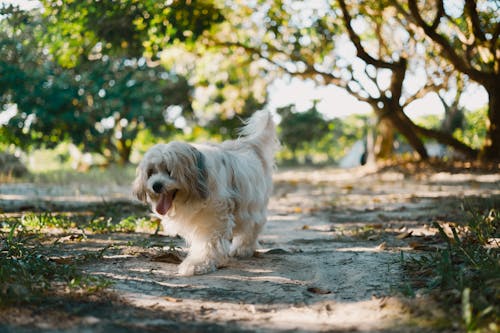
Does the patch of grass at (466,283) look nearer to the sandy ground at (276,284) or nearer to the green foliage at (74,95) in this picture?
the sandy ground at (276,284)

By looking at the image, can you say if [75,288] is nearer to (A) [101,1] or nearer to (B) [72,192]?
(A) [101,1]

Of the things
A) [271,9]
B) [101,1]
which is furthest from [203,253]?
[271,9]

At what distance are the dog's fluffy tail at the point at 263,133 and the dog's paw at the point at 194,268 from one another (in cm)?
173

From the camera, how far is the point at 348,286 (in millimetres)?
3748

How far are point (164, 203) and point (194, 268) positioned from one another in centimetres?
59

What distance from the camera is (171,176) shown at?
422 centimetres

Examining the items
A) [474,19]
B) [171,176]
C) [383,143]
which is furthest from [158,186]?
[383,143]

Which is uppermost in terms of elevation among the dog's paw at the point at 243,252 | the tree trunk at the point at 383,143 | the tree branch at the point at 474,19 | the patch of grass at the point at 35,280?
the tree branch at the point at 474,19

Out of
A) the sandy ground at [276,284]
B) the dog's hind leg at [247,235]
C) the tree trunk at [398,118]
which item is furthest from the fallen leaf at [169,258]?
the tree trunk at [398,118]

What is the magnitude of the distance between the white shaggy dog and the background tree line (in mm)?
3606

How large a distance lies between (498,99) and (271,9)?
5.99 meters

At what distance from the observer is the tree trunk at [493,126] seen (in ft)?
40.4

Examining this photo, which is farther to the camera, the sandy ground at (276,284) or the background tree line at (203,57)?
the background tree line at (203,57)

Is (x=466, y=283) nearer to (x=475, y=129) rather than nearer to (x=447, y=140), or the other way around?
(x=475, y=129)
